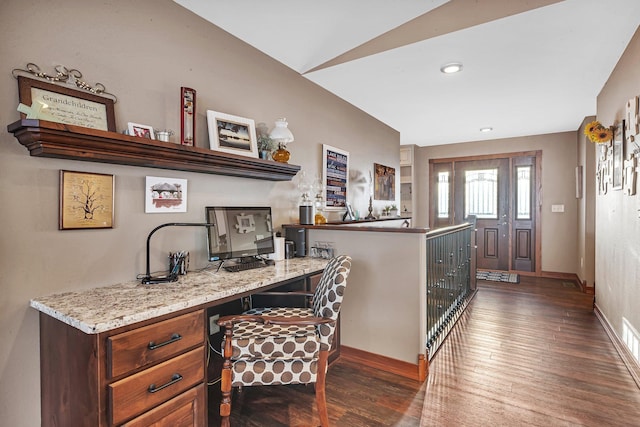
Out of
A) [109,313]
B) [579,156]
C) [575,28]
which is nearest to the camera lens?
[109,313]

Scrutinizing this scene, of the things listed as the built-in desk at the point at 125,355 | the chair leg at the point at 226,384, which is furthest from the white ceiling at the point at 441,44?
the chair leg at the point at 226,384

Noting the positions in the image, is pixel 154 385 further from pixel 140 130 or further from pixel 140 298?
pixel 140 130

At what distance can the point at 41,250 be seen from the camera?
1555 millimetres

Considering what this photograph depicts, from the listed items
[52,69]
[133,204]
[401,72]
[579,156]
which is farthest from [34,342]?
[579,156]

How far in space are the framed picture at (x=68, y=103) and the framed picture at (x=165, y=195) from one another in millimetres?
368

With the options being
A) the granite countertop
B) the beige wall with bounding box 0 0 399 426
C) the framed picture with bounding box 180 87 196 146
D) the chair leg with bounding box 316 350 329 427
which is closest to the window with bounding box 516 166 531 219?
the beige wall with bounding box 0 0 399 426

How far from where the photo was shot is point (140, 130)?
1.88 m

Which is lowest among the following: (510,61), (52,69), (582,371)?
(582,371)

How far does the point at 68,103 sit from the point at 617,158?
3.92 meters

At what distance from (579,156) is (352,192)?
156 inches

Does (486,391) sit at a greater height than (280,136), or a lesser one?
lesser

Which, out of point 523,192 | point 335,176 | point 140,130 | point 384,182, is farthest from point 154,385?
point 523,192

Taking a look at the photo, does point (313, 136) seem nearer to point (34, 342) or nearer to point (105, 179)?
point (105, 179)

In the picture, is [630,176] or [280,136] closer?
[630,176]
